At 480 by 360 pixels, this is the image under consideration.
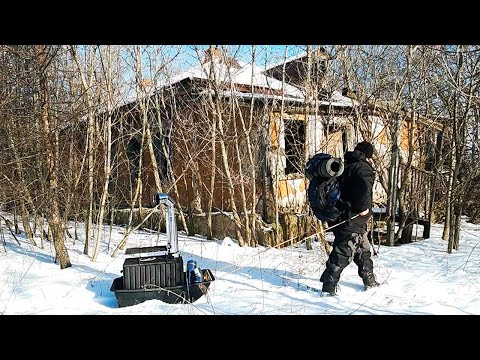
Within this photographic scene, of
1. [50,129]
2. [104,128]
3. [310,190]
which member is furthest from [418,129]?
[50,129]

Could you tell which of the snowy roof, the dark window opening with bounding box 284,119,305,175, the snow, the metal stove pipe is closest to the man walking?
the snow

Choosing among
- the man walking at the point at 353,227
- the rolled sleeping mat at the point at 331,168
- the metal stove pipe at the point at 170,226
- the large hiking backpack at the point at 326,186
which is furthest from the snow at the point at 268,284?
the rolled sleeping mat at the point at 331,168

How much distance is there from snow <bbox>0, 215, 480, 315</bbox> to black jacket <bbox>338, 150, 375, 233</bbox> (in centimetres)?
79

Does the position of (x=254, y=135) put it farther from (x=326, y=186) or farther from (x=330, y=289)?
(x=330, y=289)

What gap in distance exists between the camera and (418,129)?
967 centimetres

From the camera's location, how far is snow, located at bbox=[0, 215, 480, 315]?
425 centimetres

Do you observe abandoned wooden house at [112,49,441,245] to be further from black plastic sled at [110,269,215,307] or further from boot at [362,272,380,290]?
black plastic sled at [110,269,215,307]

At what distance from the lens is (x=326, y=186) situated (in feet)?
Result: 15.5

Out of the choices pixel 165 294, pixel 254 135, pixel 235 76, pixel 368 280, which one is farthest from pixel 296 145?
pixel 165 294

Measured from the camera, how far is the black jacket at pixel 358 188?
462 cm

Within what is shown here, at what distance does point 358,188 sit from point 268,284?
1647 mm

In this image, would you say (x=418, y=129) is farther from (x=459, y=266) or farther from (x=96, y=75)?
(x=96, y=75)

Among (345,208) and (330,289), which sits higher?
(345,208)

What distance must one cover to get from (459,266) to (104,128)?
5863 mm
